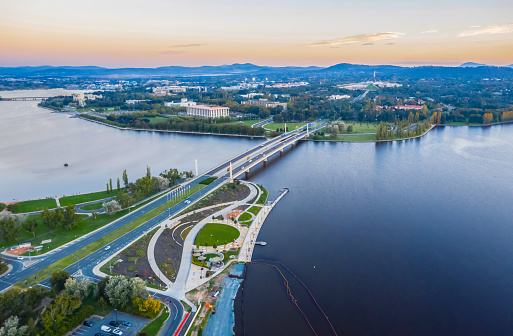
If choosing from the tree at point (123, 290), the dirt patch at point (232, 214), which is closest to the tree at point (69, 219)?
the tree at point (123, 290)

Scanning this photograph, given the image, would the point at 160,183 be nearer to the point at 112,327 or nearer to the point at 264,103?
the point at 112,327

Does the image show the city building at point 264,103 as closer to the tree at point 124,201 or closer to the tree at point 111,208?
the tree at point 124,201

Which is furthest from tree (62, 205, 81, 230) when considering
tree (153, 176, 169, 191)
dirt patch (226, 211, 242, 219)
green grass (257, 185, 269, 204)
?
green grass (257, 185, 269, 204)

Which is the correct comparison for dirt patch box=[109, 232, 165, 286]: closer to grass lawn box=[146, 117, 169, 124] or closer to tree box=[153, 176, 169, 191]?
tree box=[153, 176, 169, 191]

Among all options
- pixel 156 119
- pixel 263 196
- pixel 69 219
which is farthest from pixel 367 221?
pixel 156 119

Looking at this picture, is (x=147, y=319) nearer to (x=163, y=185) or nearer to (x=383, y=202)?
(x=163, y=185)
